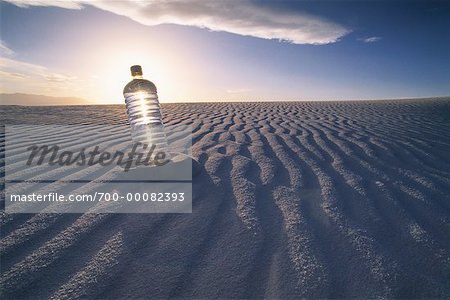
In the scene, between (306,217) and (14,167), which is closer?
(306,217)

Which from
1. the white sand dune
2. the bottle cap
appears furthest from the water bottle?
the white sand dune

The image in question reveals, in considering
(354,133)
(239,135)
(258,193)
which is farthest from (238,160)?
(354,133)

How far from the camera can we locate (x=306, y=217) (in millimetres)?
1605

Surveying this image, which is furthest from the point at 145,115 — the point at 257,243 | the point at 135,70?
the point at 257,243

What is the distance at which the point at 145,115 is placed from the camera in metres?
3.98

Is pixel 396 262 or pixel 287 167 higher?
pixel 287 167

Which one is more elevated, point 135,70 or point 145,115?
point 135,70

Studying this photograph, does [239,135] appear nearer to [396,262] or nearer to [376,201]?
[376,201]

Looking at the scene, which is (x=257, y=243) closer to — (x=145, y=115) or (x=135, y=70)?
(x=135, y=70)

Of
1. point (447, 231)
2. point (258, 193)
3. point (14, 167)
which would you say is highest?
point (14, 167)

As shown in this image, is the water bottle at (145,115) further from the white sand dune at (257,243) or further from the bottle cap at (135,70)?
the white sand dune at (257,243)

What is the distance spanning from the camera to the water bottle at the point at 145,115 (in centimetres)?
330

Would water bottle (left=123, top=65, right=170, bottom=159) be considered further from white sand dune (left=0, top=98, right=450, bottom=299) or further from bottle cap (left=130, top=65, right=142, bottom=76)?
white sand dune (left=0, top=98, right=450, bottom=299)

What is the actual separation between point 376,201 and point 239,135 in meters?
2.36
